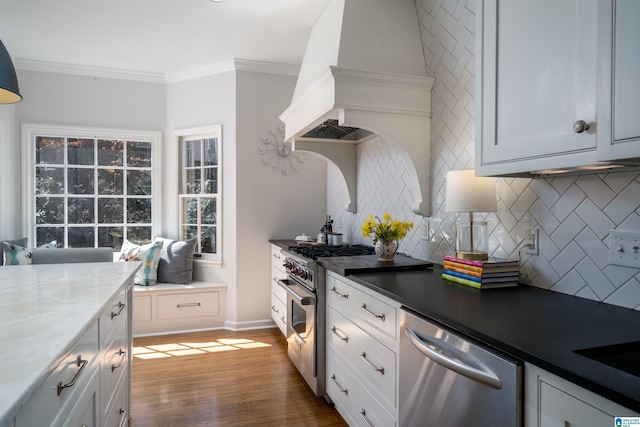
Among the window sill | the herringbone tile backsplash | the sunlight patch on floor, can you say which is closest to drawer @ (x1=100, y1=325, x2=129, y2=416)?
the sunlight patch on floor

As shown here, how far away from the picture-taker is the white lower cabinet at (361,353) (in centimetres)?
163

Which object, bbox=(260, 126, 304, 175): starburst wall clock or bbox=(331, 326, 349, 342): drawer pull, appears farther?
bbox=(260, 126, 304, 175): starburst wall clock

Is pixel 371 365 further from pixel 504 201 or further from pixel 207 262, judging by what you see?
pixel 207 262

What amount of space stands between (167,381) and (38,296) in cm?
160

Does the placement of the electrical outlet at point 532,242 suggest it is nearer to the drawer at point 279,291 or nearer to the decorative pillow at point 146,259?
the drawer at point 279,291

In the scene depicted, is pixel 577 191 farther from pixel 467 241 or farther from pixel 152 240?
pixel 152 240

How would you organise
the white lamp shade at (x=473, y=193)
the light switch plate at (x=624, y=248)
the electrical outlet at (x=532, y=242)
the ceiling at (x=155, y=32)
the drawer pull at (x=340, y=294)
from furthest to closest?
the ceiling at (x=155, y=32) → the drawer pull at (x=340, y=294) → the white lamp shade at (x=473, y=193) → the electrical outlet at (x=532, y=242) → the light switch plate at (x=624, y=248)

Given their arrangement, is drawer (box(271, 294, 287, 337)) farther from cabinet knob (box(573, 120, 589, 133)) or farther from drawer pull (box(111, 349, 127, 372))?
cabinet knob (box(573, 120, 589, 133))

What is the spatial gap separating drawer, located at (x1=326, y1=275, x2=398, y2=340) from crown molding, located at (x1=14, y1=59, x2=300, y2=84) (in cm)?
261

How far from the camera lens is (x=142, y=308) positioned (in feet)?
12.7

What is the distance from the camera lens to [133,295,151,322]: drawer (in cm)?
384

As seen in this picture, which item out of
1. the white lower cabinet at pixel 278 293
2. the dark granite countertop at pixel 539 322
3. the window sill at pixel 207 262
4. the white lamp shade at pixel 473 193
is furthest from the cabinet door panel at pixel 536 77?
the window sill at pixel 207 262

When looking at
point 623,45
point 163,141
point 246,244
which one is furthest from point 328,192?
point 623,45

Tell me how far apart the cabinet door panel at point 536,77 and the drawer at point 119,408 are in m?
1.86
